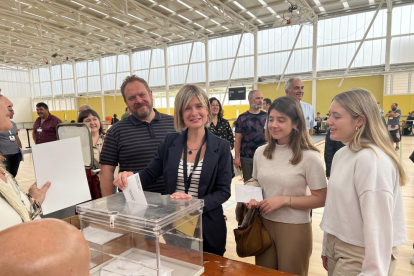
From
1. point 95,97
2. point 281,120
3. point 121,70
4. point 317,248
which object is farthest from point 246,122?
point 95,97

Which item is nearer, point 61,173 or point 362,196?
point 362,196

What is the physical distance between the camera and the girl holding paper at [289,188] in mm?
1464

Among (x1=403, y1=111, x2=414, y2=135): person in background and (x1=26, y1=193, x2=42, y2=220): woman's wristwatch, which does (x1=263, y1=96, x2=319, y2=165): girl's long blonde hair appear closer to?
(x1=26, y1=193, x2=42, y2=220): woman's wristwatch

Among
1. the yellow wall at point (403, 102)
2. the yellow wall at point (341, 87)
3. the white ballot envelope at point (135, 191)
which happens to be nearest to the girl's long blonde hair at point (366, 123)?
the white ballot envelope at point (135, 191)

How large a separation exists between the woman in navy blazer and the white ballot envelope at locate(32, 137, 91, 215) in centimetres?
35

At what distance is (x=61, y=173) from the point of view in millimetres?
1364

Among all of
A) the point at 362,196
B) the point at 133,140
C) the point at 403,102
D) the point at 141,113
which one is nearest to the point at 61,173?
the point at 133,140

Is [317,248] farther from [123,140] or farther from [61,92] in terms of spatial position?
[61,92]

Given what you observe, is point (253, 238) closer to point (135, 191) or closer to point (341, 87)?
point (135, 191)

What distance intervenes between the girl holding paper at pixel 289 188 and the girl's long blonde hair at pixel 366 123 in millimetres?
307

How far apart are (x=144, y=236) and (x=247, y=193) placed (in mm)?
747

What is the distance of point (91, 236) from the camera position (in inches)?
40.1

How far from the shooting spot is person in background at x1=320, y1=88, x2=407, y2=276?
3.42 ft

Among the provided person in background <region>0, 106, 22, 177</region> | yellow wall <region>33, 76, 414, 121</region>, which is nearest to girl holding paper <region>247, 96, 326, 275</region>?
person in background <region>0, 106, 22, 177</region>
